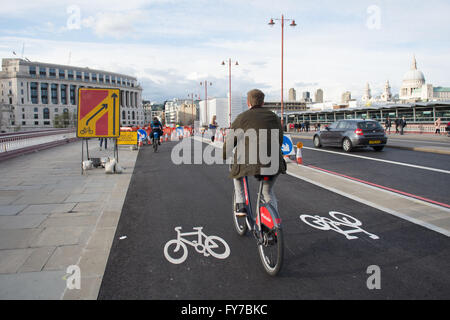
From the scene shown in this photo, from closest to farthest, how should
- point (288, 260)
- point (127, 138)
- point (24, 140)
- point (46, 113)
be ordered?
1. point (288, 260)
2. point (24, 140)
3. point (127, 138)
4. point (46, 113)

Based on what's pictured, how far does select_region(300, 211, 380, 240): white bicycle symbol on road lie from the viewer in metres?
5.03

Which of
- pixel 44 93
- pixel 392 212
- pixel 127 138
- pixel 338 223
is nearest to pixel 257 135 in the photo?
pixel 338 223

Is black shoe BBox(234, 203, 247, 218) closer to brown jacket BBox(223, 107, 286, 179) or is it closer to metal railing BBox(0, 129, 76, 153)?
brown jacket BBox(223, 107, 286, 179)

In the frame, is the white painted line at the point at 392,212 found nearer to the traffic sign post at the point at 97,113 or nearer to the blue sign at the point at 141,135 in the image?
the traffic sign post at the point at 97,113

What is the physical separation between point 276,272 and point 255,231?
63 centimetres

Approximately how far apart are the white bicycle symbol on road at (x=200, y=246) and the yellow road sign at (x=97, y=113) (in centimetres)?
727

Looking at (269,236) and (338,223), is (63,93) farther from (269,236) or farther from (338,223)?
(269,236)

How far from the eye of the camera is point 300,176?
10.1 m

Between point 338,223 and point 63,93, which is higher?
point 63,93

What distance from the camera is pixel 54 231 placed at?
16.8 ft

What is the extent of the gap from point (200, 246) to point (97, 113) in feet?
26.5

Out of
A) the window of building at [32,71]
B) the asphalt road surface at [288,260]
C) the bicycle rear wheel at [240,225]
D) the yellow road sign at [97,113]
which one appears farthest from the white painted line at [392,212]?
the window of building at [32,71]

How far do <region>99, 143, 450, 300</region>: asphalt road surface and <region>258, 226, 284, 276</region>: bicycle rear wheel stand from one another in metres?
0.11

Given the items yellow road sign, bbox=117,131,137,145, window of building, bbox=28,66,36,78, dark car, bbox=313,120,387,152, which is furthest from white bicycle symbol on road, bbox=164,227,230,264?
window of building, bbox=28,66,36,78
